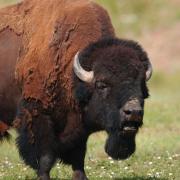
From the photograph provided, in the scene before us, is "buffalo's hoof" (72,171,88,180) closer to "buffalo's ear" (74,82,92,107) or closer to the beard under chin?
the beard under chin

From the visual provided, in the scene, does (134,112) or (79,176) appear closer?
(134,112)

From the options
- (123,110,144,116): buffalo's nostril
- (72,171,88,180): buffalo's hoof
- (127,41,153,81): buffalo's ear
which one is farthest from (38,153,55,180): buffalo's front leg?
(127,41,153,81): buffalo's ear

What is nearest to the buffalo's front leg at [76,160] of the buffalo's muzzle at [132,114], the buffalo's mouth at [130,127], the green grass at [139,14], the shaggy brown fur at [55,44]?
the shaggy brown fur at [55,44]

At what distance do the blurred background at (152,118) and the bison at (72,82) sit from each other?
1183mm

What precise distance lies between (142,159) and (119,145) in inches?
139

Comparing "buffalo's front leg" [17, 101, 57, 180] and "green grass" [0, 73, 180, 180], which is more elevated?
"buffalo's front leg" [17, 101, 57, 180]

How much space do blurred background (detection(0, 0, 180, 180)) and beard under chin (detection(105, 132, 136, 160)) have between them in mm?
1362

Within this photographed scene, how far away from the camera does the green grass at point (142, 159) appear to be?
1145cm

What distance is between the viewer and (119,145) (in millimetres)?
9570

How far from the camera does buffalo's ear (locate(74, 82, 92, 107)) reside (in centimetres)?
965

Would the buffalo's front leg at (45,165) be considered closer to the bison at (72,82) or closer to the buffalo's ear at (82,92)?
the bison at (72,82)

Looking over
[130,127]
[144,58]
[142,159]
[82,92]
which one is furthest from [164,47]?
[130,127]

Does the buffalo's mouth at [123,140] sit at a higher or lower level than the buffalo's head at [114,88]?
lower

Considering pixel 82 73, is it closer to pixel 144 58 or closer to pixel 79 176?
pixel 144 58
